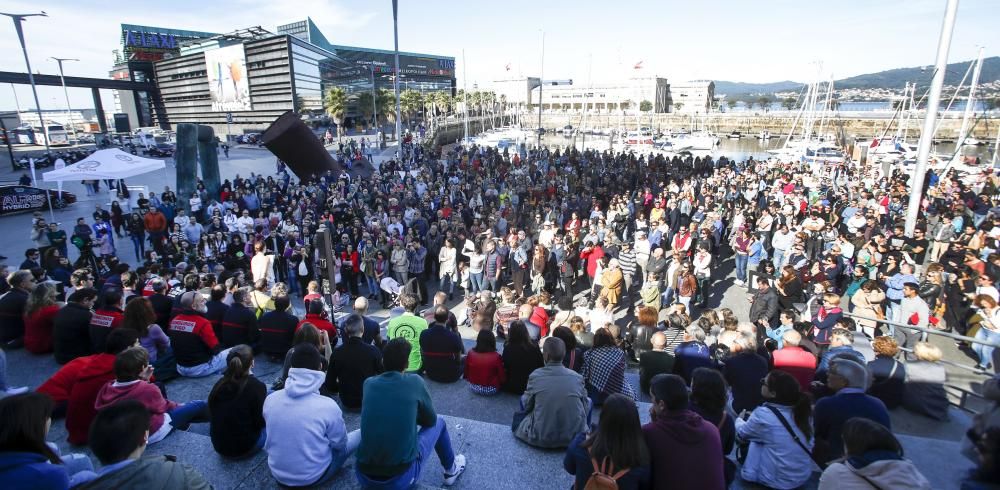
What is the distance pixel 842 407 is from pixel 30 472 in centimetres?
514

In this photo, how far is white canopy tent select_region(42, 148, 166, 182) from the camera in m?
12.9

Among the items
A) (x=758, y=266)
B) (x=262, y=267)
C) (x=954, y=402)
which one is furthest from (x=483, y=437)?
(x=758, y=266)

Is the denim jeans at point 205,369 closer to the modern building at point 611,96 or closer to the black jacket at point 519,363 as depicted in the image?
the black jacket at point 519,363

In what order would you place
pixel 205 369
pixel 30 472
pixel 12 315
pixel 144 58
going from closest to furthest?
pixel 30 472
pixel 205 369
pixel 12 315
pixel 144 58

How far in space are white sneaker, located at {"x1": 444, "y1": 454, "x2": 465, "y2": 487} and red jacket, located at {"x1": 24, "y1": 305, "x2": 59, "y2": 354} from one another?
5.51 m

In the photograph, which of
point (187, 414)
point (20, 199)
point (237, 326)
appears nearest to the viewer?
point (187, 414)

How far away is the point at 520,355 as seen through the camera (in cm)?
512

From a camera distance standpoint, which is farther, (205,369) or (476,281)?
(476,281)

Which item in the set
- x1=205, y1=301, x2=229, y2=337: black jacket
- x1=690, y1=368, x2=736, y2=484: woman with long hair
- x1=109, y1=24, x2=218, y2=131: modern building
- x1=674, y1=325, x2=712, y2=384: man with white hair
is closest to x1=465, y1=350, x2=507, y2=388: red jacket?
x1=674, y1=325, x2=712, y2=384: man with white hair

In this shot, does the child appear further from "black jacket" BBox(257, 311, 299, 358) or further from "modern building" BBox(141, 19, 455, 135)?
"modern building" BBox(141, 19, 455, 135)

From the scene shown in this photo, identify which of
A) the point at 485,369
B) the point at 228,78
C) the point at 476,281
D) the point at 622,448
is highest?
the point at 228,78

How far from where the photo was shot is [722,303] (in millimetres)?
10047

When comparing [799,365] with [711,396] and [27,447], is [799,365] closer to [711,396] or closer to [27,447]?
[711,396]

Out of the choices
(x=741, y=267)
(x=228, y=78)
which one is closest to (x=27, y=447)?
(x=741, y=267)
